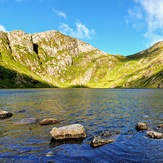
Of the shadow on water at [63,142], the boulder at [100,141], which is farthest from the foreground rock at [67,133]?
the boulder at [100,141]

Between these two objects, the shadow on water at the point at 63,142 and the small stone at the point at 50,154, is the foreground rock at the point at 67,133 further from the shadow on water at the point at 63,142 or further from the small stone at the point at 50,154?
the small stone at the point at 50,154

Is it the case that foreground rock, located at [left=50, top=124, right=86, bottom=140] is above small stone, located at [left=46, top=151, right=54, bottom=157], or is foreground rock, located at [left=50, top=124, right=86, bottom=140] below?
above

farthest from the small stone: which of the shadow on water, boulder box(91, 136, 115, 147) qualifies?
boulder box(91, 136, 115, 147)

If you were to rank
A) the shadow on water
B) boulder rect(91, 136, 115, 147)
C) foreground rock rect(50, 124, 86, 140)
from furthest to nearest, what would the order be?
foreground rock rect(50, 124, 86, 140) → the shadow on water → boulder rect(91, 136, 115, 147)

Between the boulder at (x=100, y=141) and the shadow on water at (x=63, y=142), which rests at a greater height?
the boulder at (x=100, y=141)

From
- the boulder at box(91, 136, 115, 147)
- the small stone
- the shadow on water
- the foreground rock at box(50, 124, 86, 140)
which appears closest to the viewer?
the small stone

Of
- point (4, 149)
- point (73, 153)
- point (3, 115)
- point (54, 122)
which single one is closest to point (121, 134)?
point (73, 153)

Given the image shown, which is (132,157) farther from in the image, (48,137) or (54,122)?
(54,122)

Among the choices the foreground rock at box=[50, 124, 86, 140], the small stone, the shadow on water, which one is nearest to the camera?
the small stone

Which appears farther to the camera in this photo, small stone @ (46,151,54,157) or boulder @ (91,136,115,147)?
boulder @ (91,136,115,147)

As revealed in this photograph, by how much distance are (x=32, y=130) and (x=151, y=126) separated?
72.3 ft

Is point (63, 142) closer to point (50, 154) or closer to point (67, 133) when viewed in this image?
point (67, 133)

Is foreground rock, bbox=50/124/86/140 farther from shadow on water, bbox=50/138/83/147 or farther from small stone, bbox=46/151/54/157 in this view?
small stone, bbox=46/151/54/157

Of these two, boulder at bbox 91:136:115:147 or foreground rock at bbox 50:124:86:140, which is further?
foreground rock at bbox 50:124:86:140
